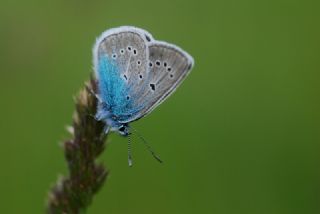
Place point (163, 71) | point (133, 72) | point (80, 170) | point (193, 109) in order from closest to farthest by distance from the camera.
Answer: point (80, 170)
point (163, 71)
point (133, 72)
point (193, 109)

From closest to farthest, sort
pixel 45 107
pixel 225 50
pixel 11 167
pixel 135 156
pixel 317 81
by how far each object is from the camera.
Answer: pixel 11 167 < pixel 135 156 < pixel 45 107 < pixel 317 81 < pixel 225 50

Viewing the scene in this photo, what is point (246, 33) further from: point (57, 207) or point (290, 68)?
point (57, 207)

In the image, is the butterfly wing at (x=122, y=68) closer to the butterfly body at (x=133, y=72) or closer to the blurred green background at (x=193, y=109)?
the butterfly body at (x=133, y=72)

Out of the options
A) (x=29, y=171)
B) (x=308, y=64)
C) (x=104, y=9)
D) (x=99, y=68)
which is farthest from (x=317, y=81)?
(x=99, y=68)

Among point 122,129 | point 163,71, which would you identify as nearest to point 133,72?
point 163,71

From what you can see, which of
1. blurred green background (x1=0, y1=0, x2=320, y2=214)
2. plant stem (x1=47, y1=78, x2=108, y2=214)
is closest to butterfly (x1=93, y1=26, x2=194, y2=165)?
plant stem (x1=47, y1=78, x2=108, y2=214)

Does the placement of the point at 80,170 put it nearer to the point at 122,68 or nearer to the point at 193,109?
the point at 122,68
